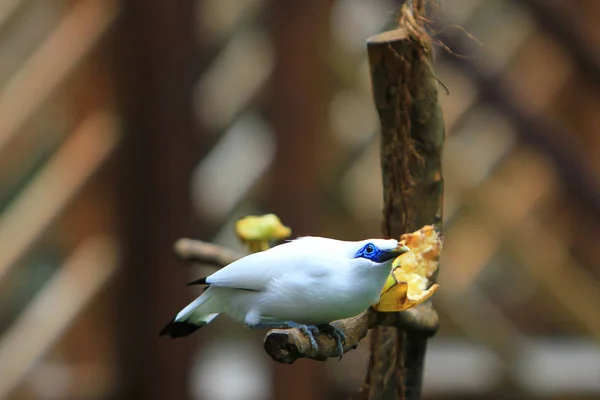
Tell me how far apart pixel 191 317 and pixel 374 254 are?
0.26ft

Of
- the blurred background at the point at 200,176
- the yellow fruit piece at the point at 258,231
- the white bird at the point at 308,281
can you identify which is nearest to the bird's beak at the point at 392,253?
the white bird at the point at 308,281

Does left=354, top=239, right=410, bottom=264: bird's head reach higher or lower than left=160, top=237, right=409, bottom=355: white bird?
higher

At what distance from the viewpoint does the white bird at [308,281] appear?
263 millimetres

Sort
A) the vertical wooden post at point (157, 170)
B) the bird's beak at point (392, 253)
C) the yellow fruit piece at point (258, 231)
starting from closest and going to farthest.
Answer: the bird's beak at point (392, 253) → the yellow fruit piece at point (258, 231) → the vertical wooden post at point (157, 170)

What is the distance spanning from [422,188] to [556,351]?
714mm

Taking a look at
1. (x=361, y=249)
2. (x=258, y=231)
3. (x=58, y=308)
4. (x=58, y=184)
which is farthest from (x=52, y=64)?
(x=361, y=249)

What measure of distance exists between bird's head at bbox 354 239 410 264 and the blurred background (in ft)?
1.67

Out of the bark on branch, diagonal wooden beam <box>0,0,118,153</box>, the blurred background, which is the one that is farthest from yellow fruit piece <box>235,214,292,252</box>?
diagonal wooden beam <box>0,0,118,153</box>

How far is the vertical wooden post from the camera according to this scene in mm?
779

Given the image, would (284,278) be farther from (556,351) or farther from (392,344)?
(556,351)

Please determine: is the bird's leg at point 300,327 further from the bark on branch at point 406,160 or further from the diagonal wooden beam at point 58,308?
the diagonal wooden beam at point 58,308

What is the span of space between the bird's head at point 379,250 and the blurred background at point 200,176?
51 cm

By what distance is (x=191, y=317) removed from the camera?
0.31 m

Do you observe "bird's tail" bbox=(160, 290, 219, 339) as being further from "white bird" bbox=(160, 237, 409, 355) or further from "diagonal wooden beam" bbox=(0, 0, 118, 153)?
"diagonal wooden beam" bbox=(0, 0, 118, 153)
